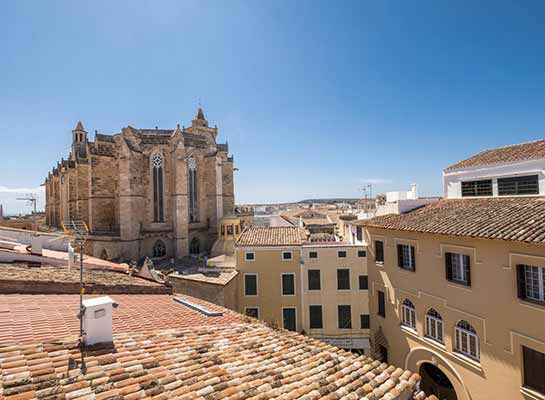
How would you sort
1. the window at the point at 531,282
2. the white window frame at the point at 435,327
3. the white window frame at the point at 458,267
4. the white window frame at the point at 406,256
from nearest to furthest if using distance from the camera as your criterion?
1. the window at the point at 531,282
2. the white window frame at the point at 458,267
3. the white window frame at the point at 435,327
4. the white window frame at the point at 406,256

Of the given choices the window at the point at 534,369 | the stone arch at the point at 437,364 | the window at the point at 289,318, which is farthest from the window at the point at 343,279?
the window at the point at 534,369

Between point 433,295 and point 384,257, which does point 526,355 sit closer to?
point 433,295

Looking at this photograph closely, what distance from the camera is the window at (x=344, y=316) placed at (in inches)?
816

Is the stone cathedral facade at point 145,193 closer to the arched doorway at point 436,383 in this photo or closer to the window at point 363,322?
the window at point 363,322

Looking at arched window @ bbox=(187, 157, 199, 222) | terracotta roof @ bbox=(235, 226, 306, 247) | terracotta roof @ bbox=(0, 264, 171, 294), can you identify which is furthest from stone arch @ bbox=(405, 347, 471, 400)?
arched window @ bbox=(187, 157, 199, 222)

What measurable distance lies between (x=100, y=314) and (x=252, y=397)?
3.22m

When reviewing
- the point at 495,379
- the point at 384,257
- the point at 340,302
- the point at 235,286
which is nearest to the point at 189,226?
the point at 235,286

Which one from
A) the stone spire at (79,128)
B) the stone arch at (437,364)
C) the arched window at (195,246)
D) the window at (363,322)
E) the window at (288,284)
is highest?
the stone spire at (79,128)

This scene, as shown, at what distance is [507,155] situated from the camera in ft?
46.2

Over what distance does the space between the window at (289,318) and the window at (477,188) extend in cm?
1343

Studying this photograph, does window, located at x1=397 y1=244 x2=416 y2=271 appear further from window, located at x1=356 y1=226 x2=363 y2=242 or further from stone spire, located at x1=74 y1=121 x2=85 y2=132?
stone spire, located at x1=74 y1=121 x2=85 y2=132

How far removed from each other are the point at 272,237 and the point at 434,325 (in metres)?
12.4

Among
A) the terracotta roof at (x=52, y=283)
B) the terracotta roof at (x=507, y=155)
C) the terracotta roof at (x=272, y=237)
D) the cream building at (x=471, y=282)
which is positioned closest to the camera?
the terracotta roof at (x=52, y=283)

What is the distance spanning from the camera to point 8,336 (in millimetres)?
5152
